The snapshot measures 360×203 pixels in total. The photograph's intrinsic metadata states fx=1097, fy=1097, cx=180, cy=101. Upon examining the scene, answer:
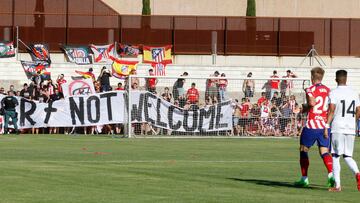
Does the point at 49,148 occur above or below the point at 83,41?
below

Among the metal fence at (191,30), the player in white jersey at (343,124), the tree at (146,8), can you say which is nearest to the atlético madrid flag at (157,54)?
the metal fence at (191,30)

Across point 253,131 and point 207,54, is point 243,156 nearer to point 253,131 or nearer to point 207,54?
point 253,131

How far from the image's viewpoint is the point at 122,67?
160 ft

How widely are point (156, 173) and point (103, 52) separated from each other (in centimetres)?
3007

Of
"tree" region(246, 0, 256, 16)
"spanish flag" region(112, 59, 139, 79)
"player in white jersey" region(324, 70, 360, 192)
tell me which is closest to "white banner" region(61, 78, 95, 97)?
"spanish flag" region(112, 59, 139, 79)

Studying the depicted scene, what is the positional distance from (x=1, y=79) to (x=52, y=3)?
913 cm

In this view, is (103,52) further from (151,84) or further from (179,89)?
(179,89)

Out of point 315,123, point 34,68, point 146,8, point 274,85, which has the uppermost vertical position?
point 146,8

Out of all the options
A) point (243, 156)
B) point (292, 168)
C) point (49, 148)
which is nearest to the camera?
point (292, 168)

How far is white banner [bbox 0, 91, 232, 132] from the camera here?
3947 cm

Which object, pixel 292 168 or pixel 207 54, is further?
pixel 207 54

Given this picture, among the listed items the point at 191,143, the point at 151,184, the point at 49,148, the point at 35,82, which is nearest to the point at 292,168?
the point at 151,184

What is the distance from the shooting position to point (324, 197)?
1670 centimetres

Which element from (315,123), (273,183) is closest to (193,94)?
(273,183)
